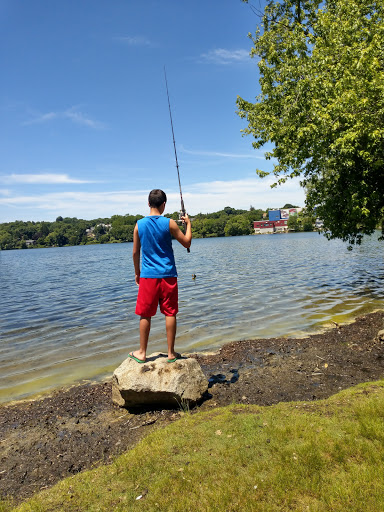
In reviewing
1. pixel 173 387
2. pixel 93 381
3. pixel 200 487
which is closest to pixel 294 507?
pixel 200 487

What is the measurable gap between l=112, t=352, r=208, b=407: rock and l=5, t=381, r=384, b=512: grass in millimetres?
751

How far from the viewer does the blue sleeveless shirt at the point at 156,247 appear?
18.2 feet

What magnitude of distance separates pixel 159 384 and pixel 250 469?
2.18 meters

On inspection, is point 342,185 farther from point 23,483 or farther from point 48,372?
point 23,483

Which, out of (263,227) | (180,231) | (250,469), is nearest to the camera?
(250,469)

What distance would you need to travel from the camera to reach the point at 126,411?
5.59 metres

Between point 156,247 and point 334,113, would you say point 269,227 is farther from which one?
point 156,247

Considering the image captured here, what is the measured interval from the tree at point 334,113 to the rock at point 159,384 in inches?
365

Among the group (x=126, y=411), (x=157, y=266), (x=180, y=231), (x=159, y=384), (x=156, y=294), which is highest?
(x=180, y=231)

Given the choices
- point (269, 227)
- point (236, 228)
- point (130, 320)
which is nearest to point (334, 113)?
point (130, 320)

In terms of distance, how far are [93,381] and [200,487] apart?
16.7 ft

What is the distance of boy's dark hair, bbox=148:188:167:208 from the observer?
571cm

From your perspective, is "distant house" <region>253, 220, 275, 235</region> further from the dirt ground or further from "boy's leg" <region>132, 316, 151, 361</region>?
"boy's leg" <region>132, 316, 151, 361</region>

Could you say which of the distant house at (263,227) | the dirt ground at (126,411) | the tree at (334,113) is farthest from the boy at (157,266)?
the distant house at (263,227)
